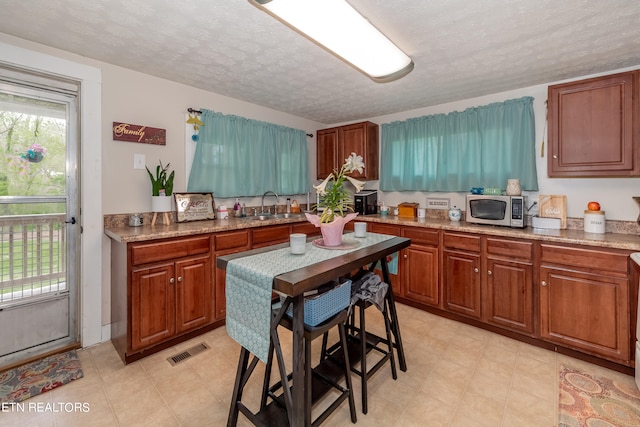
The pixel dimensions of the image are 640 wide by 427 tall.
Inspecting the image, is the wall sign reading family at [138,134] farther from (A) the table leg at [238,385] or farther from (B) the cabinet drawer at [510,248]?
(B) the cabinet drawer at [510,248]

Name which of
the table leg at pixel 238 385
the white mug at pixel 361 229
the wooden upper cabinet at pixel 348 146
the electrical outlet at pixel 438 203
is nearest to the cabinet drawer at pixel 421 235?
the electrical outlet at pixel 438 203

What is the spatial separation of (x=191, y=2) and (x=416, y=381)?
9.27 ft

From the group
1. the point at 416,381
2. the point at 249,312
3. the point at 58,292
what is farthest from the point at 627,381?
the point at 58,292

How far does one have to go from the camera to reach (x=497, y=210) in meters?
2.85

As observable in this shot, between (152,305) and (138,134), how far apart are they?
155 cm

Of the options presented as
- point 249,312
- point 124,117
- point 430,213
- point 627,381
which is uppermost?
point 124,117

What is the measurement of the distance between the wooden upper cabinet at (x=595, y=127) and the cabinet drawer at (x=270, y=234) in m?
2.65

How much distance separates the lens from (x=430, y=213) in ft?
12.0

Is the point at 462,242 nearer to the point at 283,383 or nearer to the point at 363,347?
the point at 363,347

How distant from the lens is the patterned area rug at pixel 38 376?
73.1 inches

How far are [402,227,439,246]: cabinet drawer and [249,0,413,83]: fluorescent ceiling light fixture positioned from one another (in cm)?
166

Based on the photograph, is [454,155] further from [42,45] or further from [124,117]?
[42,45]

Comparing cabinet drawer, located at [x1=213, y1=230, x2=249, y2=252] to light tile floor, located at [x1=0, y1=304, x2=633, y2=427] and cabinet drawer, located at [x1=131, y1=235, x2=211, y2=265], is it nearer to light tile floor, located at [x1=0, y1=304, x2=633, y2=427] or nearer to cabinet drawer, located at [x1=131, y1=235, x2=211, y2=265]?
cabinet drawer, located at [x1=131, y1=235, x2=211, y2=265]

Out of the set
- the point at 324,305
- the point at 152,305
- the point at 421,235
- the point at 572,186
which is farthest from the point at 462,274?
the point at 152,305
